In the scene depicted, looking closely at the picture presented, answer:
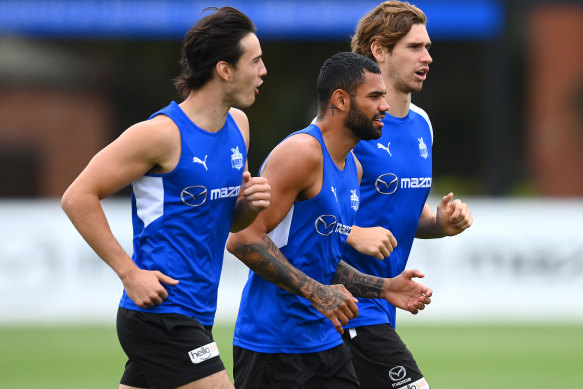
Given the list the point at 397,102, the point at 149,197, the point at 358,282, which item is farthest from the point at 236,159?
the point at 397,102

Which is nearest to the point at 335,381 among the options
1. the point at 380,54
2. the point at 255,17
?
the point at 380,54

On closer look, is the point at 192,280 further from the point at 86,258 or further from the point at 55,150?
the point at 55,150

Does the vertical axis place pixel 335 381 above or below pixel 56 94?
Result: below

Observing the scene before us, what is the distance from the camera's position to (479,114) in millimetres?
27859

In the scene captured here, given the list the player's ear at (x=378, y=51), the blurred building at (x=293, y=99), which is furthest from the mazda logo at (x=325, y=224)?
the blurred building at (x=293, y=99)

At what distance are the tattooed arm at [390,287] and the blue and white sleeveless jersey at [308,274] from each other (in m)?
0.23

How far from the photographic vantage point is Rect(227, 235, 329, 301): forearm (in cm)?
490

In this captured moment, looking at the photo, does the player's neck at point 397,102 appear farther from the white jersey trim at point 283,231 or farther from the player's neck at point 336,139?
the white jersey trim at point 283,231

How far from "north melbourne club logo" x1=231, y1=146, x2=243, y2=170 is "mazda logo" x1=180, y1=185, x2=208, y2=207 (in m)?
0.23

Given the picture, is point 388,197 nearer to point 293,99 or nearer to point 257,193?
point 257,193

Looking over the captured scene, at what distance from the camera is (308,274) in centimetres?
516

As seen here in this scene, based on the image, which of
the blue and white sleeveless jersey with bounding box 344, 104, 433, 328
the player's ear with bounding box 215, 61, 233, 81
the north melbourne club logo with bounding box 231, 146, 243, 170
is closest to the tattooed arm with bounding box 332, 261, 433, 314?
the blue and white sleeveless jersey with bounding box 344, 104, 433, 328

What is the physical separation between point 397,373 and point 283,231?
1100mm

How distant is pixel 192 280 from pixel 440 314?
376 inches
